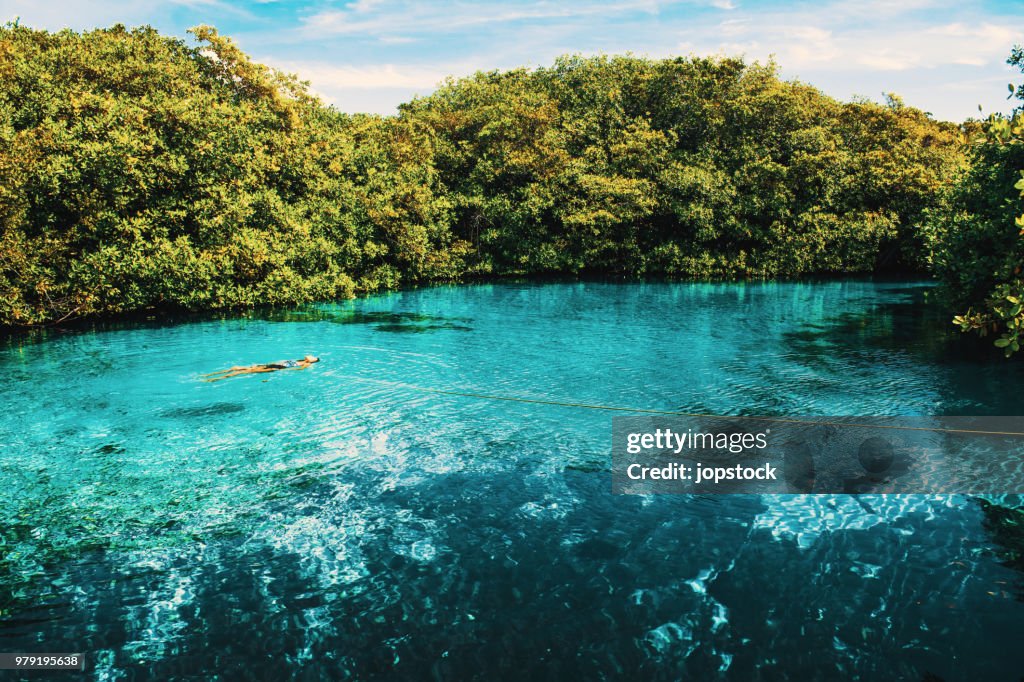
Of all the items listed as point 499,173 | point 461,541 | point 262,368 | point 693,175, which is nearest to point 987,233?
point 461,541

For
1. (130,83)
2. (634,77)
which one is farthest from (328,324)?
(634,77)

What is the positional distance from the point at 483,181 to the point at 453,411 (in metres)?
32.2

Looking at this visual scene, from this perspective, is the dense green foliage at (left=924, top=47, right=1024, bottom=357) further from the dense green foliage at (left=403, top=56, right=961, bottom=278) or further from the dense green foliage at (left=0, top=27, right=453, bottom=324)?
the dense green foliage at (left=0, top=27, right=453, bottom=324)

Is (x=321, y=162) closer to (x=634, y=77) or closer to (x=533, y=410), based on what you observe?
(x=634, y=77)

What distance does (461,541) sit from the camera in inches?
329

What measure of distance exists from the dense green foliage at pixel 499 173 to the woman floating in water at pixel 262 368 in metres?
11.0

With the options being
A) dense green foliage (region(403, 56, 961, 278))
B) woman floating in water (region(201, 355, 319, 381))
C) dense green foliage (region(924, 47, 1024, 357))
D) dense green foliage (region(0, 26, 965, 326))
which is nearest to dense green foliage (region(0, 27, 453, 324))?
dense green foliage (region(0, 26, 965, 326))

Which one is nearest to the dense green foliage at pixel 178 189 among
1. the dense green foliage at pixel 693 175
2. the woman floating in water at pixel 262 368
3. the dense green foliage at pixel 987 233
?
the dense green foliage at pixel 693 175

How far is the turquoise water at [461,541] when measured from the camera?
623 centimetres

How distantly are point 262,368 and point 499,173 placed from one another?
95.2 ft

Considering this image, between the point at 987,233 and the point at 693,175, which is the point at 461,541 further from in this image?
the point at 693,175

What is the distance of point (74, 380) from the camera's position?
16.4m

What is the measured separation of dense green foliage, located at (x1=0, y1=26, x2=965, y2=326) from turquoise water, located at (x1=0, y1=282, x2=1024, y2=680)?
548 inches

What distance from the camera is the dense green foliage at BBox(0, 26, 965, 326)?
28.1 m
